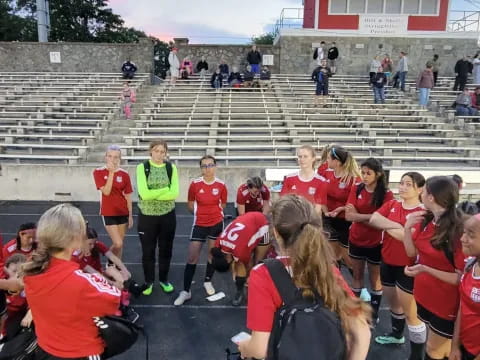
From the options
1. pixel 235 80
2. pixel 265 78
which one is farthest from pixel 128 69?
pixel 265 78

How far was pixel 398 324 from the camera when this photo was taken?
3672 mm

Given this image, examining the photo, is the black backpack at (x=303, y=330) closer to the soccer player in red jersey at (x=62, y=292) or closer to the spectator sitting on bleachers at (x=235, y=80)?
the soccer player in red jersey at (x=62, y=292)

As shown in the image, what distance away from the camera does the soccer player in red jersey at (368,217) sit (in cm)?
375

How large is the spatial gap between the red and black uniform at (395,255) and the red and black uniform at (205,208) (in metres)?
1.83

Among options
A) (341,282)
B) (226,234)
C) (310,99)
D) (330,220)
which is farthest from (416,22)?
(341,282)

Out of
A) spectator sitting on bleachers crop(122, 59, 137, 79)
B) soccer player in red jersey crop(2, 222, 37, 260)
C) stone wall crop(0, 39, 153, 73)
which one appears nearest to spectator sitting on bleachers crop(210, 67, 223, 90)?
spectator sitting on bleachers crop(122, 59, 137, 79)

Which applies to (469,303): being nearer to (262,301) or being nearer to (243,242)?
(262,301)

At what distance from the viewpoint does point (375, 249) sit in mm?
3855

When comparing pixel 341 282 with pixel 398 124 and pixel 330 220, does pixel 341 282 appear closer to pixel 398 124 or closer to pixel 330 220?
pixel 330 220

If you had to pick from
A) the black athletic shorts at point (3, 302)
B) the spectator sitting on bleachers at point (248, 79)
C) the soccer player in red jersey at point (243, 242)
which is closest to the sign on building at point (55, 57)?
the spectator sitting on bleachers at point (248, 79)

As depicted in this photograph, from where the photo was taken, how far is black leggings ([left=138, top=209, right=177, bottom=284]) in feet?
14.4

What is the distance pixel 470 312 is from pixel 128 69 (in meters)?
16.1

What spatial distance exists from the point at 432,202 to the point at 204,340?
2.44 m

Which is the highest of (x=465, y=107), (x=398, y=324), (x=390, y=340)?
(x=465, y=107)
